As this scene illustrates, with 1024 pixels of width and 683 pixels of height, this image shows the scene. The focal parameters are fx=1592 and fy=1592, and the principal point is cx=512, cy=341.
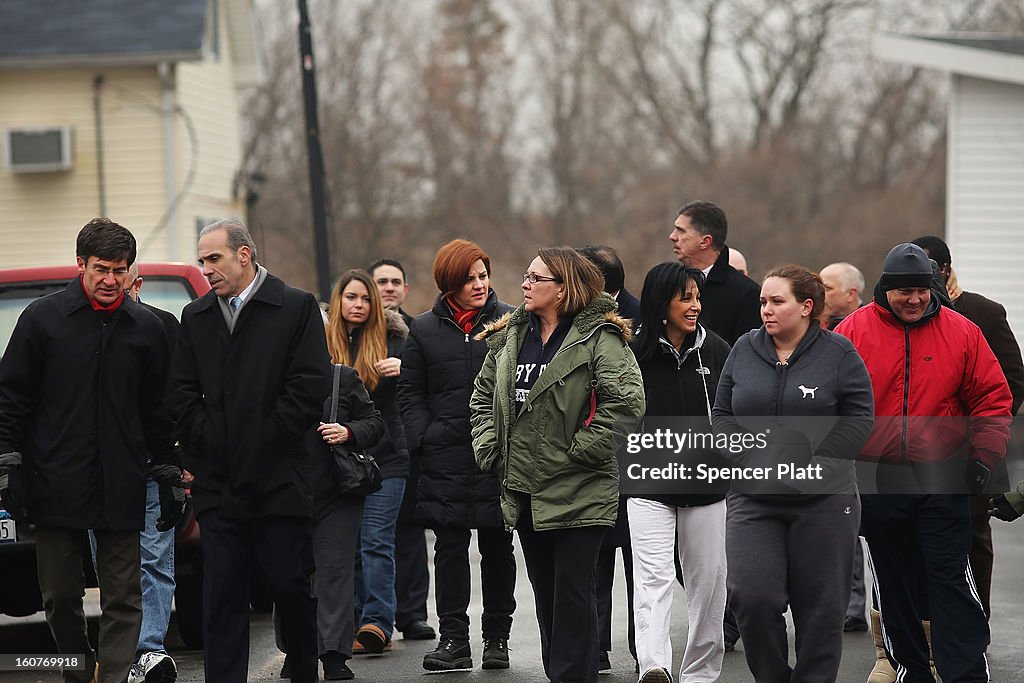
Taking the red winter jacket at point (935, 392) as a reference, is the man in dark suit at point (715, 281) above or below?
above

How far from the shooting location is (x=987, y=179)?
2138 cm

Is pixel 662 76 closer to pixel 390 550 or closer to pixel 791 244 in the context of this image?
pixel 791 244

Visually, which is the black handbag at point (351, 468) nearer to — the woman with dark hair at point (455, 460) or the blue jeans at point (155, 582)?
the woman with dark hair at point (455, 460)

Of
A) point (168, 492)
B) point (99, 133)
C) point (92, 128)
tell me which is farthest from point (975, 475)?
point (92, 128)

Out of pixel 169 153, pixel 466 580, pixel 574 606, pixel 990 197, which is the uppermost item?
pixel 169 153

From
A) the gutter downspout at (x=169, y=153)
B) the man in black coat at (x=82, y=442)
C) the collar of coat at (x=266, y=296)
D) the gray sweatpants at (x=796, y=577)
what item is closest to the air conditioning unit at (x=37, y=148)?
the gutter downspout at (x=169, y=153)

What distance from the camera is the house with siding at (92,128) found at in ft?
84.9

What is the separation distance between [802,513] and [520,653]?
110 inches

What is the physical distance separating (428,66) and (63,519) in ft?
126

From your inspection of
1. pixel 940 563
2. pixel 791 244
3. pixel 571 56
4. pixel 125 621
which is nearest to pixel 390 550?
pixel 125 621

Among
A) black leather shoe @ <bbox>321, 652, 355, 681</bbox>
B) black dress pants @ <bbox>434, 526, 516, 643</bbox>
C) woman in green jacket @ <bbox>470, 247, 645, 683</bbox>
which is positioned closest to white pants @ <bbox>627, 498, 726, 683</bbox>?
woman in green jacket @ <bbox>470, 247, 645, 683</bbox>

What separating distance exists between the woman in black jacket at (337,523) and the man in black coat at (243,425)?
1137 millimetres

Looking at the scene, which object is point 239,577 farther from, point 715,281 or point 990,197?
point 990,197

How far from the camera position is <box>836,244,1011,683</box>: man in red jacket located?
7137mm
